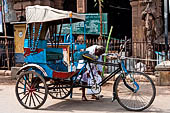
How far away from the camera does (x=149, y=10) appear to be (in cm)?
1139

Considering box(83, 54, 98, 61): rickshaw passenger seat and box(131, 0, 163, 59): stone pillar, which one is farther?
box(131, 0, 163, 59): stone pillar

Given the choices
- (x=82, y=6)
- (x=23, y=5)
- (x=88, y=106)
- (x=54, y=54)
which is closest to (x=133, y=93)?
(x=88, y=106)

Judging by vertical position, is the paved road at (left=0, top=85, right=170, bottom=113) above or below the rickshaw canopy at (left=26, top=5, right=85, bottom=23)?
below

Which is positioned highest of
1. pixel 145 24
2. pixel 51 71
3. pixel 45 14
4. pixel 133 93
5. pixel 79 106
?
pixel 145 24

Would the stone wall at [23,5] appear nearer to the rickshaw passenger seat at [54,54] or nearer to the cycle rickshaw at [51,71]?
the rickshaw passenger seat at [54,54]

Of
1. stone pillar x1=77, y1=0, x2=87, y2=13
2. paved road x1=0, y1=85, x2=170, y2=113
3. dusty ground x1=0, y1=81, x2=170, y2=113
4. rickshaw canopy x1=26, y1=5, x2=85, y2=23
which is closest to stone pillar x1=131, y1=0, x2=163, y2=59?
stone pillar x1=77, y1=0, x2=87, y2=13

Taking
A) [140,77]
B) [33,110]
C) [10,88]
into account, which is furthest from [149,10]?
[33,110]

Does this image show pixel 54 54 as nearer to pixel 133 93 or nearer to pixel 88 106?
pixel 88 106

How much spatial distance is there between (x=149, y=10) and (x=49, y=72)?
6.87 meters

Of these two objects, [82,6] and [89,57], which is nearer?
[89,57]

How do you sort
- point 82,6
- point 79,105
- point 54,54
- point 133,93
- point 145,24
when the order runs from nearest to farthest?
Answer: 1. point 133,93
2. point 79,105
3. point 54,54
4. point 145,24
5. point 82,6

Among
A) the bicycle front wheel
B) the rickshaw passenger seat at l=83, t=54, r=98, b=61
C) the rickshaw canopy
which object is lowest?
the bicycle front wheel

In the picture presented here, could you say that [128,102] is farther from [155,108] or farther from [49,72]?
[49,72]

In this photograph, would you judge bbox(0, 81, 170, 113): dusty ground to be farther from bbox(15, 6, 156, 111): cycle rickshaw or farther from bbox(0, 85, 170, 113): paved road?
bbox(15, 6, 156, 111): cycle rickshaw
